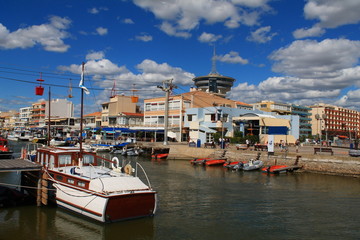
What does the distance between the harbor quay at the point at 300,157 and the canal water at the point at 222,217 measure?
289 inches

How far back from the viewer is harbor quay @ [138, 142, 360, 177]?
34.7m

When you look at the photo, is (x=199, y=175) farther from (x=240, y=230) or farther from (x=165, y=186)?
(x=240, y=230)

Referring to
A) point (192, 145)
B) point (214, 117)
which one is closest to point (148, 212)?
point (192, 145)

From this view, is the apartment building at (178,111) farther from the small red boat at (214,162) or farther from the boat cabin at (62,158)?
the boat cabin at (62,158)

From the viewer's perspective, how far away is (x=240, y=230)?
1619 cm

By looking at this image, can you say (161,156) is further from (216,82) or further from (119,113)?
(216,82)

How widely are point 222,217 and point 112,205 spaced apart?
22.0ft

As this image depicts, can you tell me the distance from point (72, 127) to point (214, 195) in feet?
297

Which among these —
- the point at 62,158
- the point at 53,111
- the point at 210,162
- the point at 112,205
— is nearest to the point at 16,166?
the point at 62,158

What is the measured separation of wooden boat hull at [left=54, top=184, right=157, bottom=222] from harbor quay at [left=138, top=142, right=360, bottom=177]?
1057 inches

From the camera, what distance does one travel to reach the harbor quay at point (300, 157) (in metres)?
34.7

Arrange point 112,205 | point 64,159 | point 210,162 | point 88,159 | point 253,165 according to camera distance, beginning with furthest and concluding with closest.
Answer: point 210,162 → point 253,165 → point 88,159 → point 64,159 → point 112,205

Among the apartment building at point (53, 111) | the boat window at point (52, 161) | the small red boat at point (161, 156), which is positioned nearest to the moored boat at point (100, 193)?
the boat window at point (52, 161)

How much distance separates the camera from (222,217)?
18.2m
